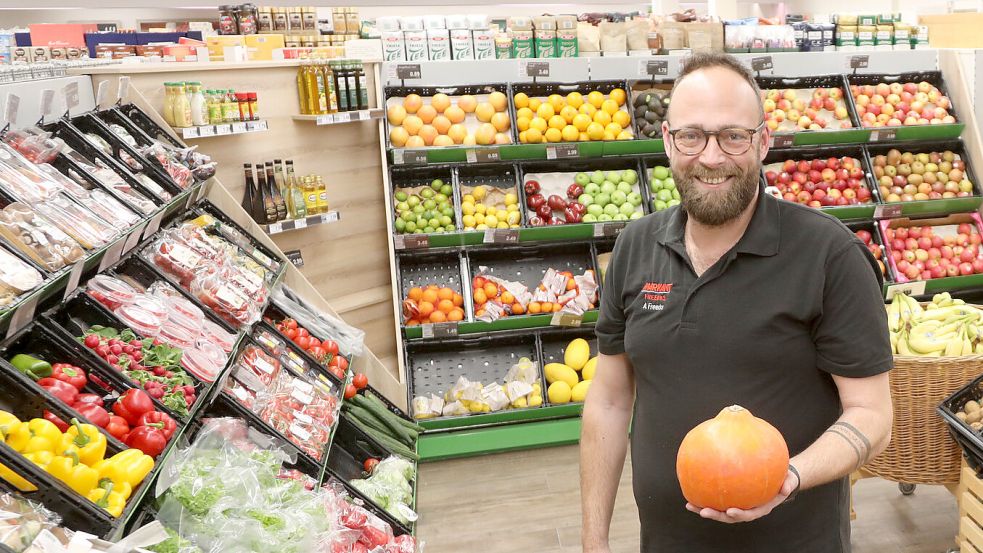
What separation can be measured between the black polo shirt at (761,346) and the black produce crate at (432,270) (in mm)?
3106

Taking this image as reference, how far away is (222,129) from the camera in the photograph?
3.89 meters

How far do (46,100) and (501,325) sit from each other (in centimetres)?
257

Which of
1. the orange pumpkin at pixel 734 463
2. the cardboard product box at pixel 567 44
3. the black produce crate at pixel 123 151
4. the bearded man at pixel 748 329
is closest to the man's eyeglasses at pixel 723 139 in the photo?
the bearded man at pixel 748 329

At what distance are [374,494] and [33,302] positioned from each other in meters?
1.78

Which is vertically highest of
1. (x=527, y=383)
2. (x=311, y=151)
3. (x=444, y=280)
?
(x=311, y=151)

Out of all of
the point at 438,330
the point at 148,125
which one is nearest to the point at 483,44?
the point at 438,330

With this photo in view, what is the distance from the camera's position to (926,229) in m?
5.35

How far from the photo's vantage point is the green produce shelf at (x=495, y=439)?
177 inches

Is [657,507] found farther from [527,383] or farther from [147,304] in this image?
[527,383]

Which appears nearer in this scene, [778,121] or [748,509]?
[748,509]

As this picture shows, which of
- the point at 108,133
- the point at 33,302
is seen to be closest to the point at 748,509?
the point at 33,302

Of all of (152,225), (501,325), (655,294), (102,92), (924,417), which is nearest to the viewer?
(655,294)

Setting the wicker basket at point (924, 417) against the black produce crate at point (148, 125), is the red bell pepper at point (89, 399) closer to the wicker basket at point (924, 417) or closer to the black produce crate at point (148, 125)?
the black produce crate at point (148, 125)

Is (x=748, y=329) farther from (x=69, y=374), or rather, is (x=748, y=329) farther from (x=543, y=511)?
(x=543, y=511)
